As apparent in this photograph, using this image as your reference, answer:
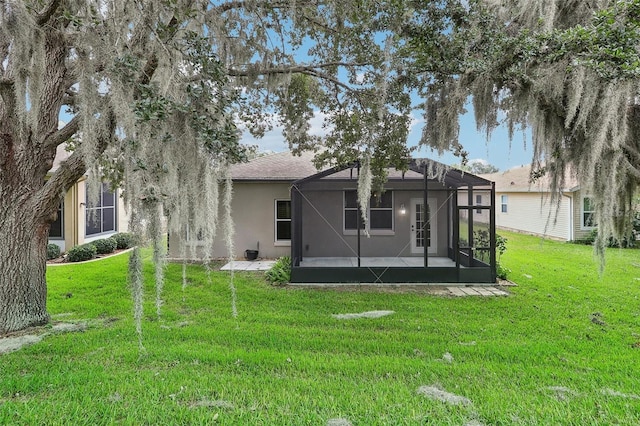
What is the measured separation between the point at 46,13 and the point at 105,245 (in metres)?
9.24

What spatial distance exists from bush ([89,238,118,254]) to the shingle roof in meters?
5.09

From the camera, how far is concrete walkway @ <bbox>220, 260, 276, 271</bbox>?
8415 millimetres

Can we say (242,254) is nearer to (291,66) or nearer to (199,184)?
(291,66)

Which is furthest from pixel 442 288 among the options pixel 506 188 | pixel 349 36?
pixel 506 188

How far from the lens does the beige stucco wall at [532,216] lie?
1355cm

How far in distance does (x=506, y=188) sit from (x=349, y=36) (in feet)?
51.2

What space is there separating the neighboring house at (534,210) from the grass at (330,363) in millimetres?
6746

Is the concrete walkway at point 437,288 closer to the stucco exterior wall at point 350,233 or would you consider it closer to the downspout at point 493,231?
the downspout at point 493,231

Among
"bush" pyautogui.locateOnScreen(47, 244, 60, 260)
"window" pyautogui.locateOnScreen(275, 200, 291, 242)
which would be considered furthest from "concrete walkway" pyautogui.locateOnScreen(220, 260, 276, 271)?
"bush" pyautogui.locateOnScreen(47, 244, 60, 260)

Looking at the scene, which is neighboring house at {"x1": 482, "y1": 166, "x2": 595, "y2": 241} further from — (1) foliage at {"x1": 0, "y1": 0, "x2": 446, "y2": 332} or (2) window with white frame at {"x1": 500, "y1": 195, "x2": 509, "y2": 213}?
(1) foliage at {"x1": 0, "y1": 0, "x2": 446, "y2": 332}

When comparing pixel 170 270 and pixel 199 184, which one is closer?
pixel 199 184

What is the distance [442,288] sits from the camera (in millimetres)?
6750

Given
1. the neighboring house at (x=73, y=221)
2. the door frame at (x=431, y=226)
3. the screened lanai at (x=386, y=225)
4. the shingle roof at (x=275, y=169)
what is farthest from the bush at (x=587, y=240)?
the neighboring house at (x=73, y=221)

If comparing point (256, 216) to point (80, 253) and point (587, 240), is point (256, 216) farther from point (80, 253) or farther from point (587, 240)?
point (587, 240)
